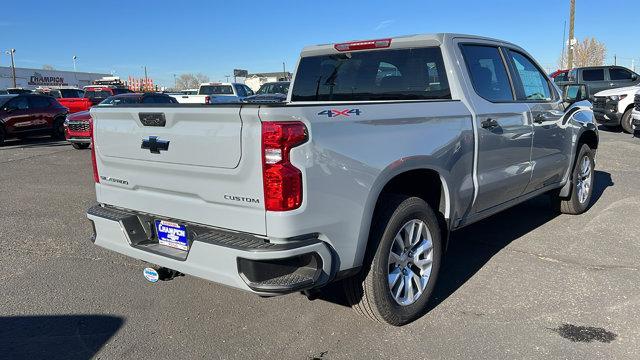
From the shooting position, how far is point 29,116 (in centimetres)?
1596

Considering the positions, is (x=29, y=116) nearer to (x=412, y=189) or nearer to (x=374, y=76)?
(x=374, y=76)

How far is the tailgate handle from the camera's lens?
10.3 ft

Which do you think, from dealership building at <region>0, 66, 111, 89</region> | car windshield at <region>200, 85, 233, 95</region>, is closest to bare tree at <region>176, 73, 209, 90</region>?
dealership building at <region>0, 66, 111, 89</region>

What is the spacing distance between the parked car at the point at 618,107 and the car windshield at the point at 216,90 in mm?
14739

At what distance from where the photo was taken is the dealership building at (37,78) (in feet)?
220

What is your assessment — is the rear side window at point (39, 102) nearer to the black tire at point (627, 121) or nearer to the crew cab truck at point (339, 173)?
the crew cab truck at point (339, 173)

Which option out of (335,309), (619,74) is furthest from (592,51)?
(335,309)

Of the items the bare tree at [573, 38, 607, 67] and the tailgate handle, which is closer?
the tailgate handle

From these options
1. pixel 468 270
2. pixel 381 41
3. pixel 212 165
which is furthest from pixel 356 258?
pixel 381 41

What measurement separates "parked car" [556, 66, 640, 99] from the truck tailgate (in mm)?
19141

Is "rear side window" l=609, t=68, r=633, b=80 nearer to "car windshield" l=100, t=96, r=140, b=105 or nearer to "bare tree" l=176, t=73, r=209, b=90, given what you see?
"car windshield" l=100, t=96, r=140, b=105

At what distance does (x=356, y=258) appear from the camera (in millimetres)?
3043

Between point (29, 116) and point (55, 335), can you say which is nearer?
point (55, 335)

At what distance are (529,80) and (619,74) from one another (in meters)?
17.0
